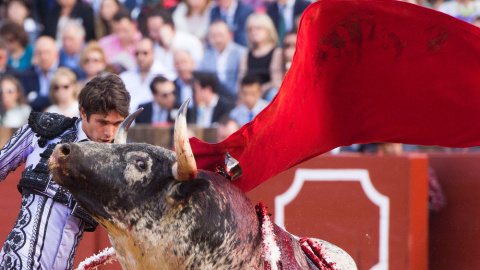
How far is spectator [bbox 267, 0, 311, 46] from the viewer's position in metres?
6.81

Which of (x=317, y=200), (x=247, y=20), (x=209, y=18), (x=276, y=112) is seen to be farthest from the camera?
(x=209, y=18)

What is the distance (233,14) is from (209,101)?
4.80 ft

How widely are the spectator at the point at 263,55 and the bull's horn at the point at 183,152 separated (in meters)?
3.58

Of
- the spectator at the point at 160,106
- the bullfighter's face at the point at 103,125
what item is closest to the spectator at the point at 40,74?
the spectator at the point at 160,106

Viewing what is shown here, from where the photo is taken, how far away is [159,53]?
267 inches

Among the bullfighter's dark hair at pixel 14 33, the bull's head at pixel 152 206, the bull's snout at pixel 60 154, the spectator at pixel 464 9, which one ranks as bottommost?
the bull's head at pixel 152 206

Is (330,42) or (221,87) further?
(221,87)

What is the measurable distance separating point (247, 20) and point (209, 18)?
0.58m

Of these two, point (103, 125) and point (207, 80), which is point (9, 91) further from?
point (103, 125)

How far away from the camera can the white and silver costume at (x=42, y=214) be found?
292 centimetres

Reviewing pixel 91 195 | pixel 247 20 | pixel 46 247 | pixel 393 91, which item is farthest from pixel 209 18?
pixel 91 195

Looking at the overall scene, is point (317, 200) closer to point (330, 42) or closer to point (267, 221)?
point (330, 42)

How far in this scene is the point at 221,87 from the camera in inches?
235

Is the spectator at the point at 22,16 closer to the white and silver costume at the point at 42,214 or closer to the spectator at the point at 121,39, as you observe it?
the spectator at the point at 121,39
